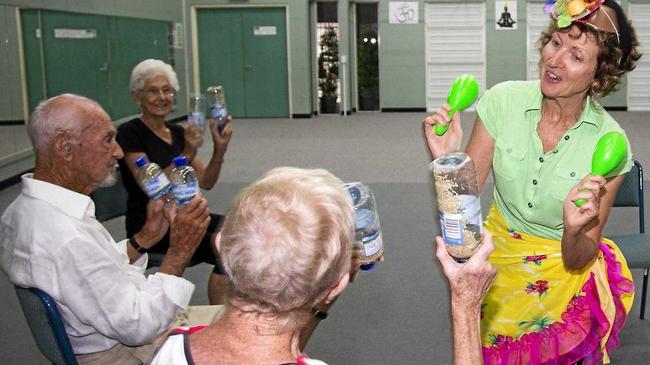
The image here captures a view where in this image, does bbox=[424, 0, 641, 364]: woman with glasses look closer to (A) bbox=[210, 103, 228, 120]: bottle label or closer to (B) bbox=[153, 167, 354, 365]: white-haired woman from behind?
(B) bbox=[153, 167, 354, 365]: white-haired woman from behind

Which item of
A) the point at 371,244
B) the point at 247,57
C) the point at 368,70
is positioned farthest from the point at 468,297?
the point at 368,70

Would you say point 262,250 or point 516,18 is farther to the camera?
point 516,18

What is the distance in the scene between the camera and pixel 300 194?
1.38 meters

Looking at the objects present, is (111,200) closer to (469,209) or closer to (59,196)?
(59,196)

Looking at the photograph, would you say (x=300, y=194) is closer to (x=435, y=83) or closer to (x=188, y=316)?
(x=188, y=316)

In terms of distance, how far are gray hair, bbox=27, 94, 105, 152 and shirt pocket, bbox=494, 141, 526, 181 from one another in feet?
4.43

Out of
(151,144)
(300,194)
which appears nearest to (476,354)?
(300,194)

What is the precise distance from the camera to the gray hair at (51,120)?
2471 millimetres

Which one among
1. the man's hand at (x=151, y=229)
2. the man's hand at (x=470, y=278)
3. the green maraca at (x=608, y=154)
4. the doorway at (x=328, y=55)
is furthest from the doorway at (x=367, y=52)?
the man's hand at (x=470, y=278)

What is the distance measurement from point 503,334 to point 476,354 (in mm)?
814

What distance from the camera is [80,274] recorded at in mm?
2113

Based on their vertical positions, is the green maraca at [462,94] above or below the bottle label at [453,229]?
above

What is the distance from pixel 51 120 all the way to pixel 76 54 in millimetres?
8522

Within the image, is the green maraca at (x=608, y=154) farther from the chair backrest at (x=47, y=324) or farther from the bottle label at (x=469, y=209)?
the chair backrest at (x=47, y=324)
